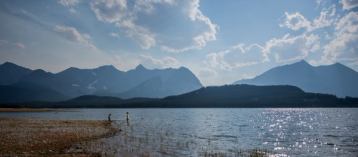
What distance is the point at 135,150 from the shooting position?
40781mm

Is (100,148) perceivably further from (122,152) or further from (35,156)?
(35,156)

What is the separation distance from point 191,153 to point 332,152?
63.3 ft

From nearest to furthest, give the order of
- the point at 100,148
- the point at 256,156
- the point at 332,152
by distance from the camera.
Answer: the point at 256,156
the point at 100,148
the point at 332,152

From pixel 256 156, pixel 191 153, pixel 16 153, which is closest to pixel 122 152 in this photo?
pixel 191 153

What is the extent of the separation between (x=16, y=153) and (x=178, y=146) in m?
21.8

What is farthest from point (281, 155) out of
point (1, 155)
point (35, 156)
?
point (1, 155)

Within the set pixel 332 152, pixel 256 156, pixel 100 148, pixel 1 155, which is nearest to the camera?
pixel 1 155

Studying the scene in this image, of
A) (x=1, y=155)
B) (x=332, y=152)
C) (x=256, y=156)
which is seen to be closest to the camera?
(x=1, y=155)

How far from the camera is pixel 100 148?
40.0 m

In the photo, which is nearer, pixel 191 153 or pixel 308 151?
pixel 191 153

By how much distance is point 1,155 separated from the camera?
29.9 meters

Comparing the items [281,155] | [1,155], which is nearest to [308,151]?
[281,155]

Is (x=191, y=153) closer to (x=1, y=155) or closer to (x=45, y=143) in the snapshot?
(x=45, y=143)

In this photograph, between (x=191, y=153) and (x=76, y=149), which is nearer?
(x=76, y=149)
